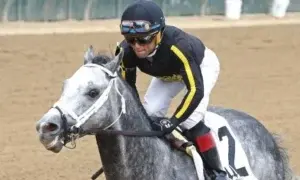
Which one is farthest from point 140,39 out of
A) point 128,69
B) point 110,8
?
point 110,8

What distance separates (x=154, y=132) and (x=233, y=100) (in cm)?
816

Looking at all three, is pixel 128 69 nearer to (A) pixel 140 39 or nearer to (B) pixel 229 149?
(A) pixel 140 39

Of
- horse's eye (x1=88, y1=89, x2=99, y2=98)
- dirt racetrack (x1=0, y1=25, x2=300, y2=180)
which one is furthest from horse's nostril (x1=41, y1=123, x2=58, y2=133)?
dirt racetrack (x1=0, y1=25, x2=300, y2=180)

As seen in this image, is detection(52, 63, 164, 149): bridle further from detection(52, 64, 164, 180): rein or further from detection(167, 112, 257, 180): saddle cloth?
detection(167, 112, 257, 180): saddle cloth

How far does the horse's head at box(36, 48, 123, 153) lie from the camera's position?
583 centimetres

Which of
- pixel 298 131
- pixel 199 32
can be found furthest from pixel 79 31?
pixel 298 131

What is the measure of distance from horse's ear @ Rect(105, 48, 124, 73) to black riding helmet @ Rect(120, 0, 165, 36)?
23 cm

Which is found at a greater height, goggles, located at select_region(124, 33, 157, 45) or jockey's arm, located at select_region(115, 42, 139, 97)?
goggles, located at select_region(124, 33, 157, 45)

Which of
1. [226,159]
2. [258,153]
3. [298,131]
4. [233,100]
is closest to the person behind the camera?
[226,159]

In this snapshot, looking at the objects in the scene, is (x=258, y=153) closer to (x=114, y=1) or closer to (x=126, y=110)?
(x=126, y=110)

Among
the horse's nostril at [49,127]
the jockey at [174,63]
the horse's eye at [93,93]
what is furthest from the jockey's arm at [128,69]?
the horse's nostril at [49,127]

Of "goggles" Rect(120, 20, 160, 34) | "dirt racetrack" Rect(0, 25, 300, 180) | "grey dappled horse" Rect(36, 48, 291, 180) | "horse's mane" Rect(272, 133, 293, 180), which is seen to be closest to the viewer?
"grey dappled horse" Rect(36, 48, 291, 180)

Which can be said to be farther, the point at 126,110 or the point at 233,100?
the point at 233,100

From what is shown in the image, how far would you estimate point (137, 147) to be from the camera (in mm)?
6488
